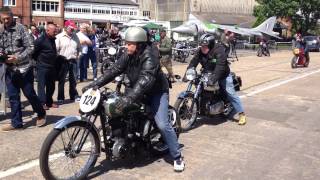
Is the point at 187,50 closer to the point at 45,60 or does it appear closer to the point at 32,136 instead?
the point at 45,60

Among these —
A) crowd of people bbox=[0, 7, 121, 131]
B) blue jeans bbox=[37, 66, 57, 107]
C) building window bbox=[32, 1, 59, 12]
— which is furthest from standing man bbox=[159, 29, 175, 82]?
building window bbox=[32, 1, 59, 12]

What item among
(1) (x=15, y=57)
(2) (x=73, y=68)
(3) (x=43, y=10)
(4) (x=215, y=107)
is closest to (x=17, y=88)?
(1) (x=15, y=57)

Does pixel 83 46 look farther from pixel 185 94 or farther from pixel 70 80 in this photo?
pixel 185 94

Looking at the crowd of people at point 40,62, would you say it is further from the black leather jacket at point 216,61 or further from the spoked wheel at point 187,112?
the black leather jacket at point 216,61

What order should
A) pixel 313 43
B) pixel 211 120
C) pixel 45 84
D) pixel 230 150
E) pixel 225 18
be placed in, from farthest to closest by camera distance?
pixel 225 18, pixel 313 43, pixel 45 84, pixel 211 120, pixel 230 150

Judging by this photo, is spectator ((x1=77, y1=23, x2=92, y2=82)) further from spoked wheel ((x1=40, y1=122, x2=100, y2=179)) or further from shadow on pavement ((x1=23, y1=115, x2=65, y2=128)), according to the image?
spoked wheel ((x1=40, y1=122, x2=100, y2=179))

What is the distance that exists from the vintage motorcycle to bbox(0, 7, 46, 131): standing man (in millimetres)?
16302

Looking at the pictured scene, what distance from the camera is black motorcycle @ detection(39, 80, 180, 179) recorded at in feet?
16.7

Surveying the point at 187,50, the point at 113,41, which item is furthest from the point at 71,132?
the point at 187,50

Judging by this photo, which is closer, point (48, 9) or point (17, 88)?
point (17, 88)

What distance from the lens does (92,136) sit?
5.40 meters

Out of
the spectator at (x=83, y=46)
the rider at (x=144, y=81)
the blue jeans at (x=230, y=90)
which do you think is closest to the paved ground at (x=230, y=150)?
the blue jeans at (x=230, y=90)

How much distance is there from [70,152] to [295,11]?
187 feet

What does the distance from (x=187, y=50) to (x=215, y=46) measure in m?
19.2
